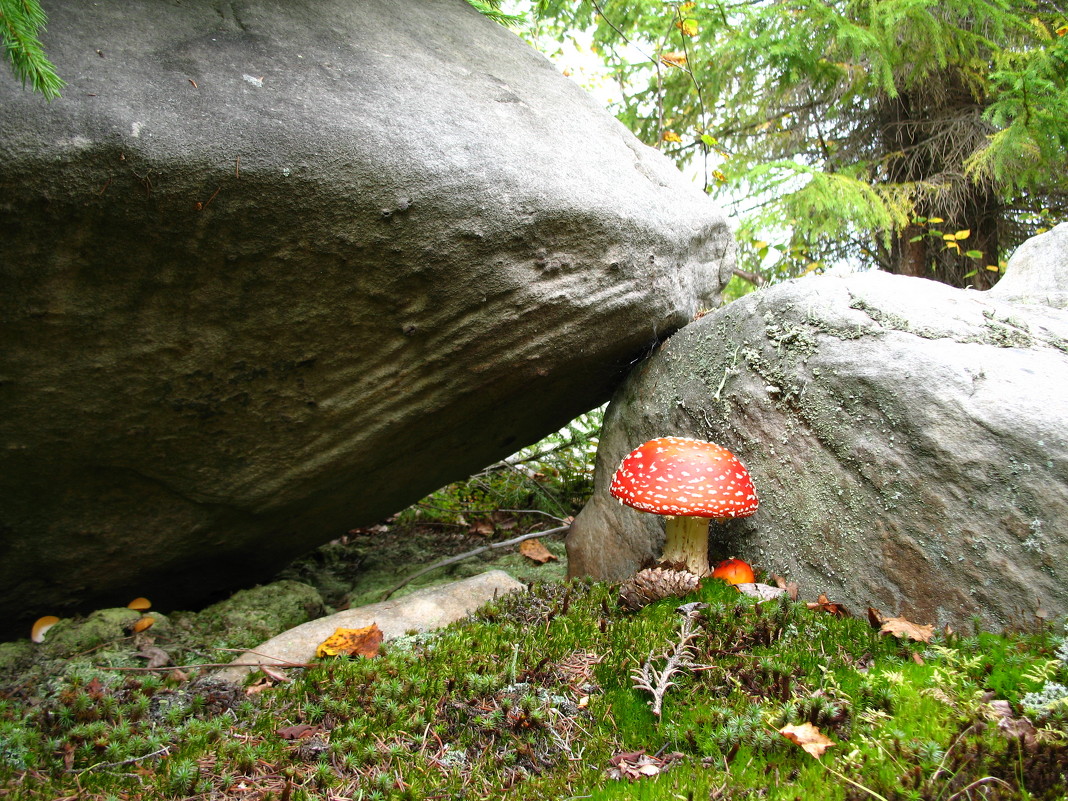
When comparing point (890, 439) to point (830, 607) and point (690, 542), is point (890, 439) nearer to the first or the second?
point (830, 607)

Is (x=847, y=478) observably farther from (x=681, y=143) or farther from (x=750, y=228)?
(x=681, y=143)

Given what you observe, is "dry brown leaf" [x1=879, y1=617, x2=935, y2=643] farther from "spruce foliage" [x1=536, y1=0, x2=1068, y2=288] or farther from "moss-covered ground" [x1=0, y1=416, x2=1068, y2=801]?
"spruce foliage" [x1=536, y1=0, x2=1068, y2=288]

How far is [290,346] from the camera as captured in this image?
11.0ft

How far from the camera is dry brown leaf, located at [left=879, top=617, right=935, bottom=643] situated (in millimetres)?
2750

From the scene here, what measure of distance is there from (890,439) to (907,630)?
2.87 ft

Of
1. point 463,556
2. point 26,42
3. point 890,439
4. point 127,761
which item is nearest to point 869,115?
point 890,439

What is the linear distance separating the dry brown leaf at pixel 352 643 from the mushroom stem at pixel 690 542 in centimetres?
157

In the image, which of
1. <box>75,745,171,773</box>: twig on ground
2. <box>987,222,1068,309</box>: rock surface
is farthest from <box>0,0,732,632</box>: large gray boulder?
<box>987,222,1068,309</box>: rock surface

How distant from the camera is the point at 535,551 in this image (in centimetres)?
503

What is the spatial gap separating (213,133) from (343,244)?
2.24ft

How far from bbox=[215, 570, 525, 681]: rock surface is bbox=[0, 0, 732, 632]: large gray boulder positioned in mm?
845

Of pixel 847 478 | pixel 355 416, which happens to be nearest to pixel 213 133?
pixel 355 416

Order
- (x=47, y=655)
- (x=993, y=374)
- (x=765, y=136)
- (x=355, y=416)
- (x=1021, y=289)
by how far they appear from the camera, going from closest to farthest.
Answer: (x=993, y=374)
(x=47, y=655)
(x=355, y=416)
(x=1021, y=289)
(x=765, y=136)

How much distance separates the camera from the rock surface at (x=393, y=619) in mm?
3355
